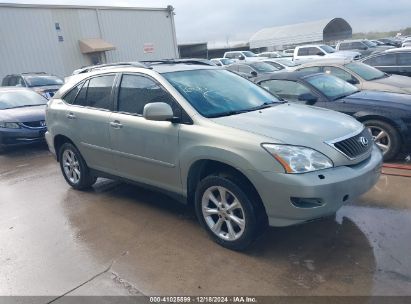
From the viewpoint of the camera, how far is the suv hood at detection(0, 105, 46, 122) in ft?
27.7

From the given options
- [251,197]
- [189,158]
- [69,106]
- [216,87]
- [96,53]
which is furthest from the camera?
[96,53]

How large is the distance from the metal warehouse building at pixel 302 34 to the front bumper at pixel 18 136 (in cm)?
4449

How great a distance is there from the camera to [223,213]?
140 inches

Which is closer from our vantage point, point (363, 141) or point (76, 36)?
point (363, 141)

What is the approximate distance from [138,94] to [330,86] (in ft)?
12.3

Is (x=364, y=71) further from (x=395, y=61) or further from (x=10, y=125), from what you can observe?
(x=10, y=125)

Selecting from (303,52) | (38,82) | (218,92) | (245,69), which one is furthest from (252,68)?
(218,92)

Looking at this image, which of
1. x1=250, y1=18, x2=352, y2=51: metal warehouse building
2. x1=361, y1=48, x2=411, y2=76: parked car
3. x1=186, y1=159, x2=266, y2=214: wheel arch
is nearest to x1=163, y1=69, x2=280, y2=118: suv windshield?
x1=186, y1=159, x2=266, y2=214: wheel arch

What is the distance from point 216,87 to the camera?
4273mm

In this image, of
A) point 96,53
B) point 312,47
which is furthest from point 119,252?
point 312,47

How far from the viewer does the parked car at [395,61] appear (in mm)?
11252

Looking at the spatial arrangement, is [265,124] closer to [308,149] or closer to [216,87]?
[308,149]

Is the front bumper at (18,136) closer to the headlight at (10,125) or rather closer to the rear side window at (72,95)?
the headlight at (10,125)

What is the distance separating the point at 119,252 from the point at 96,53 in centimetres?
2023
